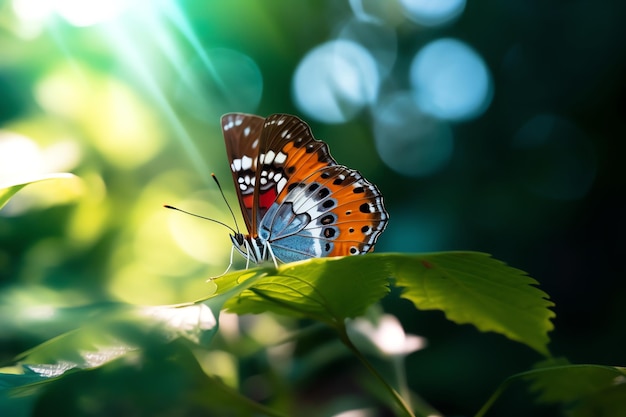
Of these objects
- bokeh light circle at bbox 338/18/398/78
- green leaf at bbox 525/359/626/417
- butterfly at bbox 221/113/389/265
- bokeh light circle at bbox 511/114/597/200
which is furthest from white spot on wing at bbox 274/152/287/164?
bokeh light circle at bbox 338/18/398/78

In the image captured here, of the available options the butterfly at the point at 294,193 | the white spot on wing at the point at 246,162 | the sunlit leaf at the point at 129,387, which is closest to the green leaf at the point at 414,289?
the sunlit leaf at the point at 129,387

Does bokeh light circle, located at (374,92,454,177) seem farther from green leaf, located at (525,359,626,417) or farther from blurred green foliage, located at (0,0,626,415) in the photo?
green leaf, located at (525,359,626,417)

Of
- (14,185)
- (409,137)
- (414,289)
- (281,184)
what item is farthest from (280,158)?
(409,137)

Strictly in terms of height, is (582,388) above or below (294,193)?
below

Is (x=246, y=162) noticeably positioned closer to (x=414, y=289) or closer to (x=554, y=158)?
(x=414, y=289)

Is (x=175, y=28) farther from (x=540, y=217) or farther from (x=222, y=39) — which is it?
(x=540, y=217)

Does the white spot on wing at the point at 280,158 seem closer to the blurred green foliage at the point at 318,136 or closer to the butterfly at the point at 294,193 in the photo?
the butterfly at the point at 294,193
